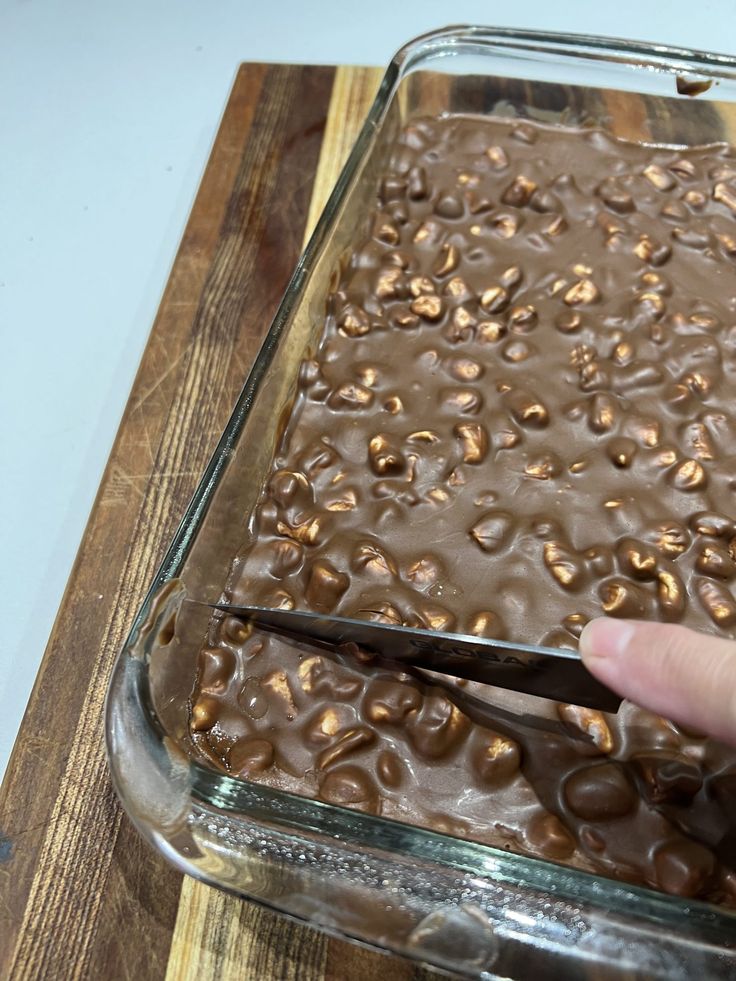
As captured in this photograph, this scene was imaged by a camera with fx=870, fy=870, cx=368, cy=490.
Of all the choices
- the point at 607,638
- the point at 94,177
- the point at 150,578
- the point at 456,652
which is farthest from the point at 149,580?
the point at 94,177

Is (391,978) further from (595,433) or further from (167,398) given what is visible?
(167,398)

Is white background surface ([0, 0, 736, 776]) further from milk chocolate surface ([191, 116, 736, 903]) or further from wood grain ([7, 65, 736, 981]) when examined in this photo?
milk chocolate surface ([191, 116, 736, 903])

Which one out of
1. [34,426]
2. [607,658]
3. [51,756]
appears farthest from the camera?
[34,426]

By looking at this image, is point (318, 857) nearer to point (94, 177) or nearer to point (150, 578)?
point (150, 578)

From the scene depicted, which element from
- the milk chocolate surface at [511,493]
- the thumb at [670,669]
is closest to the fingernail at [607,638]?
the thumb at [670,669]

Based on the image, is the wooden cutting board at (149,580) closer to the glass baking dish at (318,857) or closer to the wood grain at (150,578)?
the wood grain at (150,578)

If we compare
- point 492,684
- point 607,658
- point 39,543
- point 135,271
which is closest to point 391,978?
point 492,684
